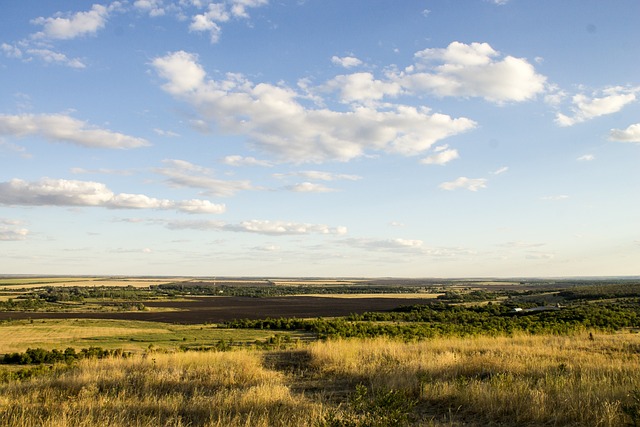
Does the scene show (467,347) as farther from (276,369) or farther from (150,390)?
(150,390)

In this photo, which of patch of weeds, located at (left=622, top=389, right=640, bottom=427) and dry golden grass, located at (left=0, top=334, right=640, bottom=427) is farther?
dry golden grass, located at (left=0, top=334, right=640, bottom=427)

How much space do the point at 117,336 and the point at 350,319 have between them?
110 ft

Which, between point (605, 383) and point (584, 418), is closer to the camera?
point (584, 418)

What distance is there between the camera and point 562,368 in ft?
38.0

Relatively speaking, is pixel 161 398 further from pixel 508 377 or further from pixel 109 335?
pixel 109 335

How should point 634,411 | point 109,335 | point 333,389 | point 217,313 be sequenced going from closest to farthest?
point 634,411 → point 333,389 → point 109,335 → point 217,313

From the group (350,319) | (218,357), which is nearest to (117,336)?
(350,319)

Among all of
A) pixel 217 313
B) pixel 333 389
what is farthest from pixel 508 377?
pixel 217 313

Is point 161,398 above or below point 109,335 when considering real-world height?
above

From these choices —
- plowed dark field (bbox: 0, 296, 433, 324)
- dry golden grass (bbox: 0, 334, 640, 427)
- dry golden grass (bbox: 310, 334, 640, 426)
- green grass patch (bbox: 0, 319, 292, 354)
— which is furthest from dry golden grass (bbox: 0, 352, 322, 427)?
plowed dark field (bbox: 0, 296, 433, 324)

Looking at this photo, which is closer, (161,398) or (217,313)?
(161,398)

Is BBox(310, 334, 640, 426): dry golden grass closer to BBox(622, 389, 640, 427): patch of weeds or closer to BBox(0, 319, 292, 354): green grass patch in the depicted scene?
BBox(622, 389, 640, 427): patch of weeds

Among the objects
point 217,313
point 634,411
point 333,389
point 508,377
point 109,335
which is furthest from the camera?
point 217,313

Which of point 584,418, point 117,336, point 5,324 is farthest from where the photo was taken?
point 5,324
